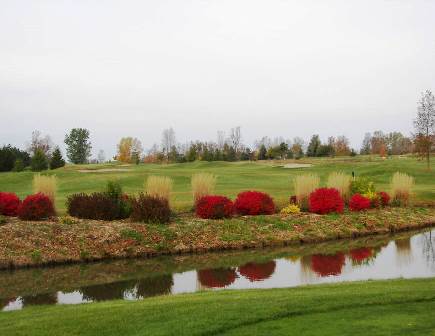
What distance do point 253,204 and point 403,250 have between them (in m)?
6.26

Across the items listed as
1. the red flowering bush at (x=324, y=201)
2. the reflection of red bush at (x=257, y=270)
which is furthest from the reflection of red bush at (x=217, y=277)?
the red flowering bush at (x=324, y=201)

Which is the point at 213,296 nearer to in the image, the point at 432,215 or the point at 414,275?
the point at 414,275

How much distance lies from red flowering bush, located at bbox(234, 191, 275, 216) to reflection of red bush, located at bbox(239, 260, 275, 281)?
555cm

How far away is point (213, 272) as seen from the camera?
1413cm

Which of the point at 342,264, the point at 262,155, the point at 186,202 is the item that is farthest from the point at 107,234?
the point at 262,155

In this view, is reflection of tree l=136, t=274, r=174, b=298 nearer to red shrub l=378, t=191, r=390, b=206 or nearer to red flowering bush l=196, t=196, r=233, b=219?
red flowering bush l=196, t=196, r=233, b=219

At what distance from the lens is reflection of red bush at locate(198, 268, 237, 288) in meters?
12.7

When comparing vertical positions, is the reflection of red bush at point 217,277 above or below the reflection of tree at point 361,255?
above

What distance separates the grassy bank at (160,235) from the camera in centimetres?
1616

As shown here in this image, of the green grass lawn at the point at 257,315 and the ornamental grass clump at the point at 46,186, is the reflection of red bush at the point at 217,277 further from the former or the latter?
the ornamental grass clump at the point at 46,186

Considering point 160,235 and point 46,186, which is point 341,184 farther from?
point 46,186

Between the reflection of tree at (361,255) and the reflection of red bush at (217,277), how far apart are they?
A: 374cm

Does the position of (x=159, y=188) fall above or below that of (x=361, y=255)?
above

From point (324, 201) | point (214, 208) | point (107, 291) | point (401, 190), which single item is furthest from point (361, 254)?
point (401, 190)
